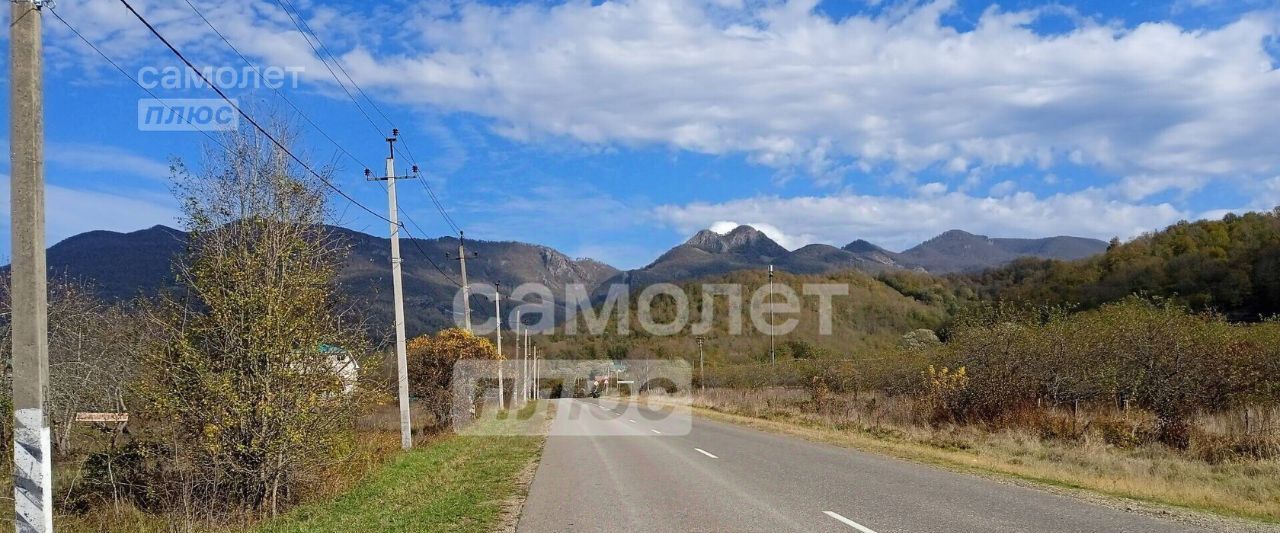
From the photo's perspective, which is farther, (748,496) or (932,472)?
(932,472)

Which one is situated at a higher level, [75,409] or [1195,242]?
[1195,242]

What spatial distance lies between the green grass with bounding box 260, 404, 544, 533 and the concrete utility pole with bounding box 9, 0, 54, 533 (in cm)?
388

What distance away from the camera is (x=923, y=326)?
117250mm

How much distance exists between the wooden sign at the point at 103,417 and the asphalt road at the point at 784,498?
22.7ft

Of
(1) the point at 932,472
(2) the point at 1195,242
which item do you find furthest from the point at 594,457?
(2) the point at 1195,242

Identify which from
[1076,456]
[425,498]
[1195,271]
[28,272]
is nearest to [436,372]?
[425,498]

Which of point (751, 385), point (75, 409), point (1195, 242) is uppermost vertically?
point (1195, 242)

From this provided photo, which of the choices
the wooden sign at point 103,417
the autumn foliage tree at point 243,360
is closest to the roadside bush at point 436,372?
the wooden sign at point 103,417

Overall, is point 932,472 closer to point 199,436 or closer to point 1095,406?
point 199,436

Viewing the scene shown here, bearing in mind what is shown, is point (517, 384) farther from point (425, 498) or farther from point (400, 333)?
point (425, 498)

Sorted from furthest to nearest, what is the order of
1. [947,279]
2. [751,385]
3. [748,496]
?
[947,279] → [751,385] → [748,496]

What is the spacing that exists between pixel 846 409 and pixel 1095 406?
13718mm

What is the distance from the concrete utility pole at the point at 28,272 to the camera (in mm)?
7449

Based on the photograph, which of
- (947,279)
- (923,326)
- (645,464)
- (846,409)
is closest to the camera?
(645,464)
